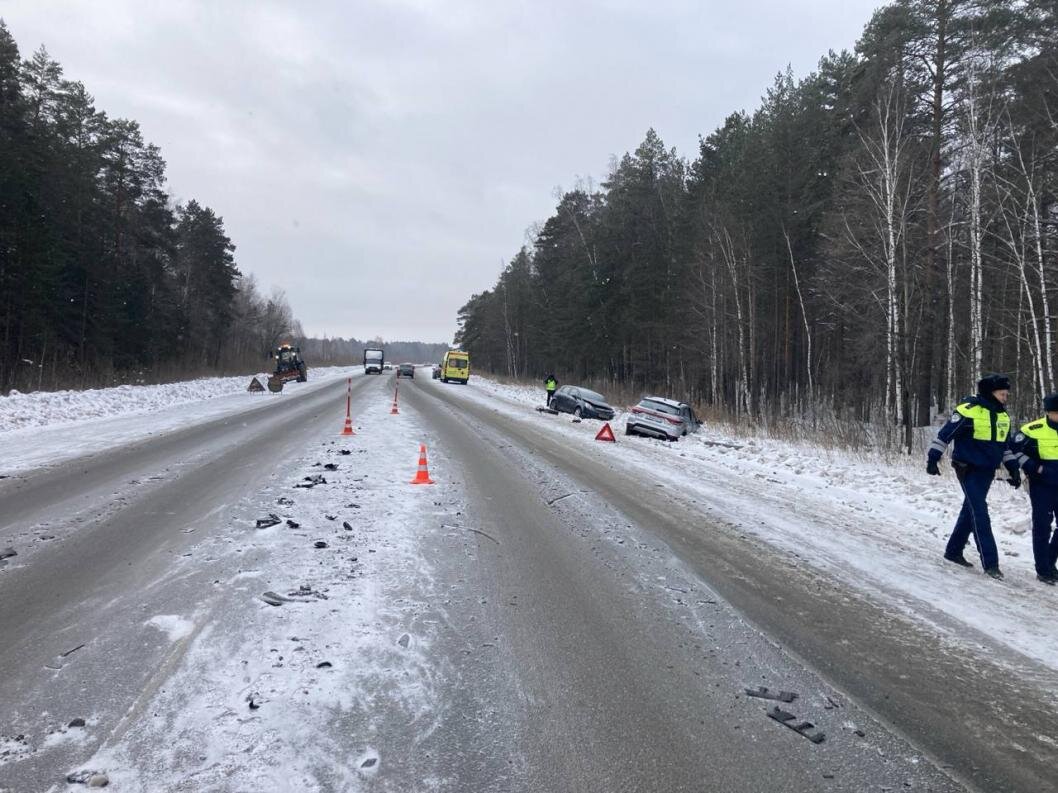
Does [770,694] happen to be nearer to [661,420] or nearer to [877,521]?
[877,521]

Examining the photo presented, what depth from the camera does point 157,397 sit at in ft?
82.6

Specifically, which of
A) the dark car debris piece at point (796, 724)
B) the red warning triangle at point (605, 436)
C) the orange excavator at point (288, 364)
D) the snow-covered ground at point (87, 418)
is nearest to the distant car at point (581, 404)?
the red warning triangle at point (605, 436)

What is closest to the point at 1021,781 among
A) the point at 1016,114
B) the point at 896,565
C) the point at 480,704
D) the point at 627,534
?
the point at 480,704

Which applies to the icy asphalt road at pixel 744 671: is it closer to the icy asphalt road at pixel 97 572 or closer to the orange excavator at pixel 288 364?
the icy asphalt road at pixel 97 572

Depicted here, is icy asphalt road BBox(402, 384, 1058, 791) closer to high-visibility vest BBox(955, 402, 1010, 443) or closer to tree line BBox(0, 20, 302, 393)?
high-visibility vest BBox(955, 402, 1010, 443)

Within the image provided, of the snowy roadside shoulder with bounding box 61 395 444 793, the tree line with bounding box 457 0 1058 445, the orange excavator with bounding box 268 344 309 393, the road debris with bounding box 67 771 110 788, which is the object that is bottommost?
the snowy roadside shoulder with bounding box 61 395 444 793

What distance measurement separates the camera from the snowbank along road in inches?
110

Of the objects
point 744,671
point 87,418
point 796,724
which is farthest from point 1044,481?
point 87,418

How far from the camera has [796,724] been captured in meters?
3.17

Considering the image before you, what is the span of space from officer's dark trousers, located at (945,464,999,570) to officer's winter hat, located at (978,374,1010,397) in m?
0.81

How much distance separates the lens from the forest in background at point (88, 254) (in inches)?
1120

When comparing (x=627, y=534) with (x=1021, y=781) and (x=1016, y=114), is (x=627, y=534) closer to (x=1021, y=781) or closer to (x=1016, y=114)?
(x=1021, y=781)

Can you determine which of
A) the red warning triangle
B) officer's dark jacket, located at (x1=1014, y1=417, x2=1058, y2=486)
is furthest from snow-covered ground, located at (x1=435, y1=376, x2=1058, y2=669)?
the red warning triangle

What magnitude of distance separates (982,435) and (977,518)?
84 cm
